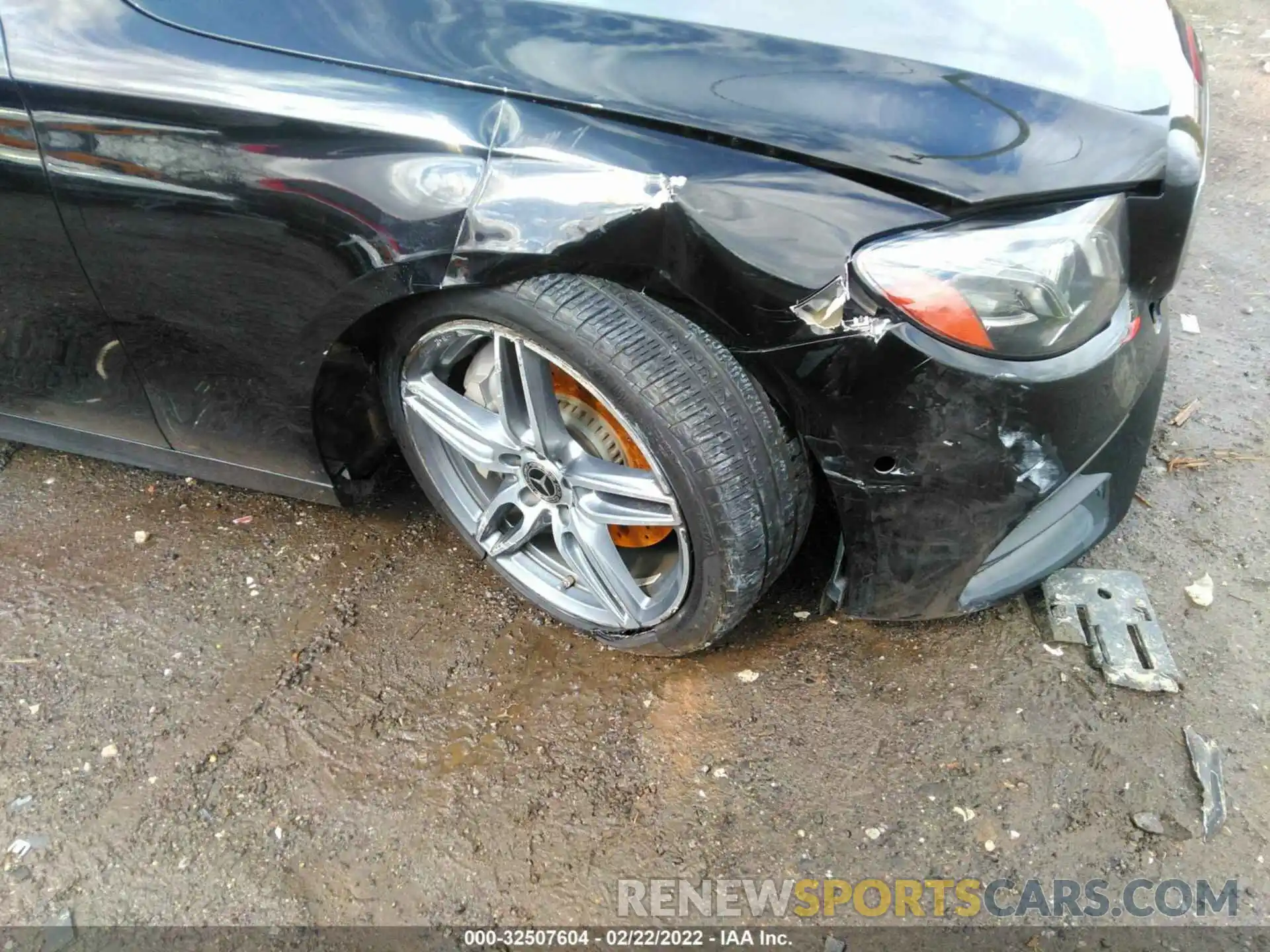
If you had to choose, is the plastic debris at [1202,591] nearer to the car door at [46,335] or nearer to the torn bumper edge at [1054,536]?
the torn bumper edge at [1054,536]

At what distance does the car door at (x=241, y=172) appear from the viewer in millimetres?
1600

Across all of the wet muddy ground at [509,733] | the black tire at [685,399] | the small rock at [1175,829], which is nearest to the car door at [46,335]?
the wet muddy ground at [509,733]

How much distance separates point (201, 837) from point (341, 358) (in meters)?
1.05

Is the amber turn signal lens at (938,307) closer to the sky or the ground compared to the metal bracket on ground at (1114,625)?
closer to the sky

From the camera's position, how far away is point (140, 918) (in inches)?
69.4

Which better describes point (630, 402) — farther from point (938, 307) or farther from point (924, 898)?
point (924, 898)

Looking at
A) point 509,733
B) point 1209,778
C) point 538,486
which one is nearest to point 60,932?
point 509,733

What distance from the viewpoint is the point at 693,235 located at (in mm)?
1520

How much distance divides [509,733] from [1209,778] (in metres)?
1.48

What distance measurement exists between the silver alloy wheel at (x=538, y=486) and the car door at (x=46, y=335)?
0.71m

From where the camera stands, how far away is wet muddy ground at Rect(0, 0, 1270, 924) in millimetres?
1789

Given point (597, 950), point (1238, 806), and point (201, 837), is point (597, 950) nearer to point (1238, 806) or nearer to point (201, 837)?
point (201, 837)

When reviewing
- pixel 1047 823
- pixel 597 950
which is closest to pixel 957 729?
pixel 1047 823

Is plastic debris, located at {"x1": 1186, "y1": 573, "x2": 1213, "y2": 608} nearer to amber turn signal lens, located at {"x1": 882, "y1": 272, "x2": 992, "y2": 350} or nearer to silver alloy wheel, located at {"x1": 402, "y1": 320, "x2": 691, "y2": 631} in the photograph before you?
amber turn signal lens, located at {"x1": 882, "y1": 272, "x2": 992, "y2": 350}
